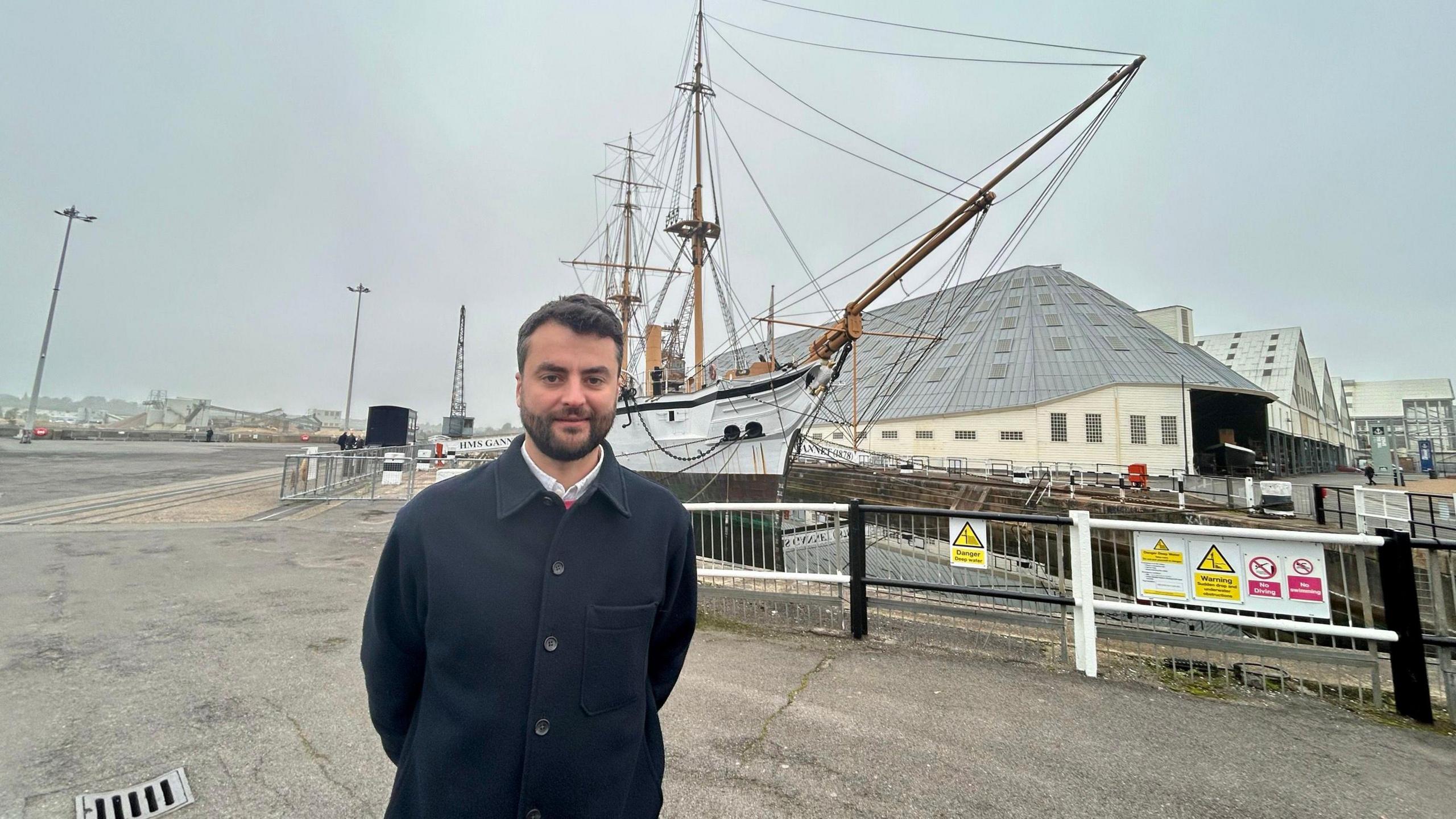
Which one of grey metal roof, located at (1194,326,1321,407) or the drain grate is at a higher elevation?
grey metal roof, located at (1194,326,1321,407)

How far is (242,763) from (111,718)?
1.19 metres

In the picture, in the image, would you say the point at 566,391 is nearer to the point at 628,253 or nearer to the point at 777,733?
the point at 777,733

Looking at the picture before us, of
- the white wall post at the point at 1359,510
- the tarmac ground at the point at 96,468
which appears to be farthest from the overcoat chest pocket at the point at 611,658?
the tarmac ground at the point at 96,468

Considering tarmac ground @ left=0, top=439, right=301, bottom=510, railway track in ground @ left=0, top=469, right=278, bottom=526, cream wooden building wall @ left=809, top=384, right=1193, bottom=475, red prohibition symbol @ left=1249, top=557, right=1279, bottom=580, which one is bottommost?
railway track in ground @ left=0, top=469, right=278, bottom=526

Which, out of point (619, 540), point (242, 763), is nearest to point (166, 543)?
point (242, 763)

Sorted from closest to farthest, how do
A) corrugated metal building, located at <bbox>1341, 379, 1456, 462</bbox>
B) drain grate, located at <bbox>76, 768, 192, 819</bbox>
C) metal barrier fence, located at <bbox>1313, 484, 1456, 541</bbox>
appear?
1. drain grate, located at <bbox>76, 768, 192, 819</bbox>
2. metal barrier fence, located at <bbox>1313, 484, 1456, 541</bbox>
3. corrugated metal building, located at <bbox>1341, 379, 1456, 462</bbox>

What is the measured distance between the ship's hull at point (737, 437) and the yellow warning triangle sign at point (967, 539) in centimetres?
1491

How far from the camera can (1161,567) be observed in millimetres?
4203

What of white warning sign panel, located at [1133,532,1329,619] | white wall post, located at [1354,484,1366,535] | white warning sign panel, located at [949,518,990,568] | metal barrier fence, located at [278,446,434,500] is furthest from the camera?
metal barrier fence, located at [278,446,434,500]

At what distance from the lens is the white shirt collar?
1626mm

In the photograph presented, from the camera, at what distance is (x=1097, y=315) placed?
139 feet

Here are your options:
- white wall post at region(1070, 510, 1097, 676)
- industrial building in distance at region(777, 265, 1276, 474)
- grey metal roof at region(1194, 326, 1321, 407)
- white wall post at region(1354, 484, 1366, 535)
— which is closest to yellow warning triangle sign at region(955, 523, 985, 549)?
white wall post at region(1070, 510, 1097, 676)

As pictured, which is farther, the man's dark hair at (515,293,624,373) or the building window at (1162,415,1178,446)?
the building window at (1162,415,1178,446)

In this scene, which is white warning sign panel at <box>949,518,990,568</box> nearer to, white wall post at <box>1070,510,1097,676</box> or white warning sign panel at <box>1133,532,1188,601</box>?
white wall post at <box>1070,510,1097,676</box>
